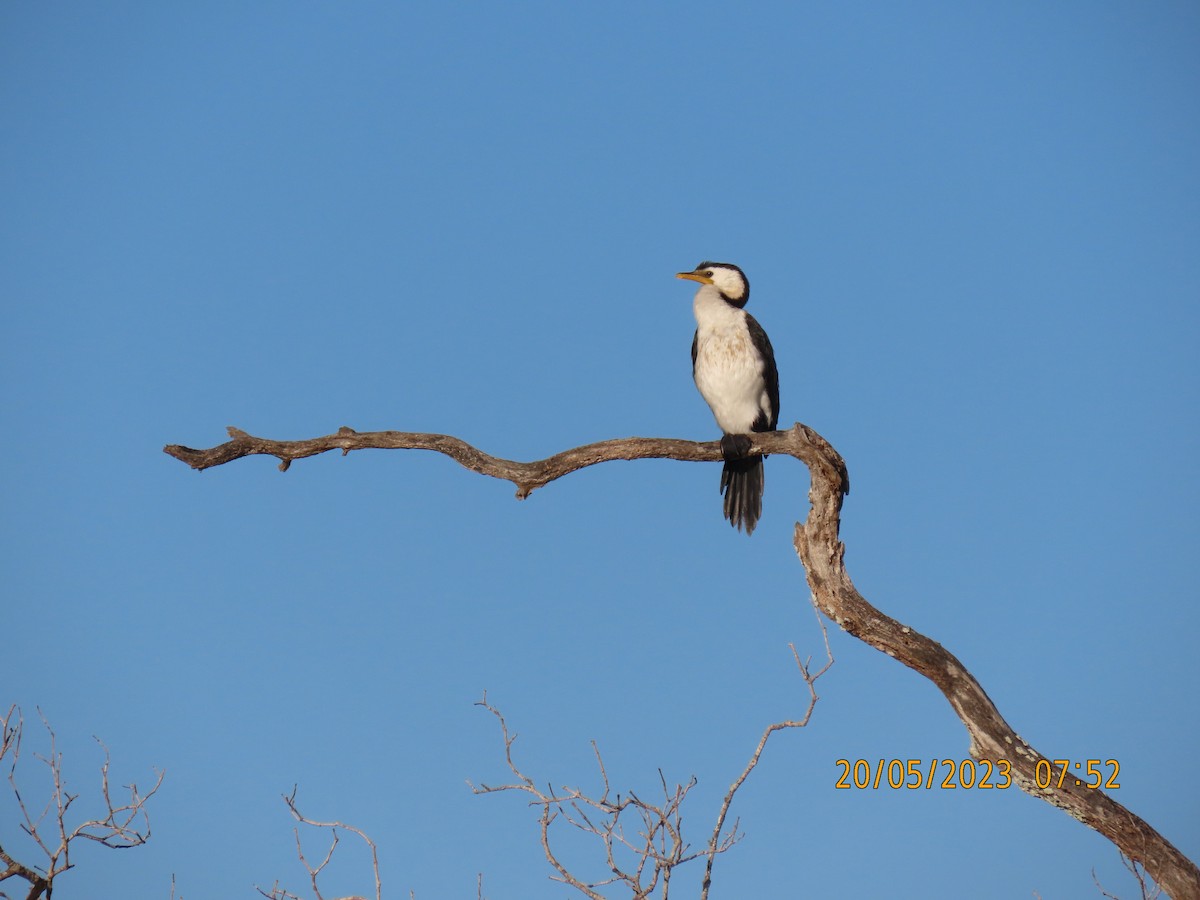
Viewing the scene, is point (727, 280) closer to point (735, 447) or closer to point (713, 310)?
point (713, 310)

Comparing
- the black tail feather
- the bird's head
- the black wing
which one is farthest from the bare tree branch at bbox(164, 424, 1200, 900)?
the bird's head

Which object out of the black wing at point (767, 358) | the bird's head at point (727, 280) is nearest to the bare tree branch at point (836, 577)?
the black wing at point (767, 358)

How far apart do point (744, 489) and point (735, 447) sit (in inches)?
27.2

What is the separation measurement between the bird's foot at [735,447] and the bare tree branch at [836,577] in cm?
4

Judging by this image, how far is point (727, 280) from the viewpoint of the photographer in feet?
22.8

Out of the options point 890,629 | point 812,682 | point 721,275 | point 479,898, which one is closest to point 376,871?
point 479,898

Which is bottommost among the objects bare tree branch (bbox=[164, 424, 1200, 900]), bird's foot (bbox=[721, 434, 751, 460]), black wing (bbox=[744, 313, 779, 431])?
bare tree branch (bbox=[164, 424, 1200, 900])

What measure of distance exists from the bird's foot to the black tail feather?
553 mm

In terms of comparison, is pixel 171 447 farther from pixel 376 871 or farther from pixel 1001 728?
pixel 1001 728

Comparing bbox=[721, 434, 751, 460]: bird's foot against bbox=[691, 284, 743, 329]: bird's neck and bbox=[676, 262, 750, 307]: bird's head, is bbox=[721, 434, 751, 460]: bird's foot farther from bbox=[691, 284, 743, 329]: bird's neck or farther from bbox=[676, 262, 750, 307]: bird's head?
bbox=[676, 262, 750, 307]: bird's head

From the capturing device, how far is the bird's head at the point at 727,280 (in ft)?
22.7

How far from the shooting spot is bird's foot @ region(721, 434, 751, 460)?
594 cm

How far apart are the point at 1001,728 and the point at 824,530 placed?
1.15 metres

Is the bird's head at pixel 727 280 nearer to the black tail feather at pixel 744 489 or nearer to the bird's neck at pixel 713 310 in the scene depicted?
the bird's neck at pixel 713 310
